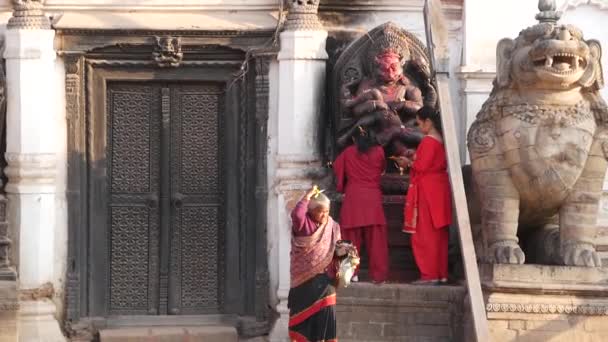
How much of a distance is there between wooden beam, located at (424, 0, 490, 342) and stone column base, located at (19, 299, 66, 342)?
10.9 feet

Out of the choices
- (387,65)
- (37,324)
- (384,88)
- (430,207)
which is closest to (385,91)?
(384,88)

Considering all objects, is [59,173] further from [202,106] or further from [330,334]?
[330,334]

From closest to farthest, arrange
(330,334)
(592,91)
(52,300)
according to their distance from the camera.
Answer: (330,334) < (592,91) < (52,300)

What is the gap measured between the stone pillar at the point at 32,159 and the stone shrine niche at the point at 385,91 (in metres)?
2.27

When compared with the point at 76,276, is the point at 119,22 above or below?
above

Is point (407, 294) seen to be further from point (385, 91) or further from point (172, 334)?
point (172, 334)

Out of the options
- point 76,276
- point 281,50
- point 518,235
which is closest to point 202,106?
point 281,50

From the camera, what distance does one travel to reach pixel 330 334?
11719 mm

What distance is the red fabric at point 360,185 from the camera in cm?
1298

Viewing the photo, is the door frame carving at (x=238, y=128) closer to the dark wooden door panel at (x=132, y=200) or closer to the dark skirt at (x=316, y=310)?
the dark wooden door panel at (x=132, y=200)

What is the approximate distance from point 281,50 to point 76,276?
239 cm

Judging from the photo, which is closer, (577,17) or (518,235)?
(518,235)

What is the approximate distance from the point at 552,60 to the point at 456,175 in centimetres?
106

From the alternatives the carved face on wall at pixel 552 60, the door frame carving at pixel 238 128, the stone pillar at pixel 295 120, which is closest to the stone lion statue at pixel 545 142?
the carved face on wall at pixel 552 60
